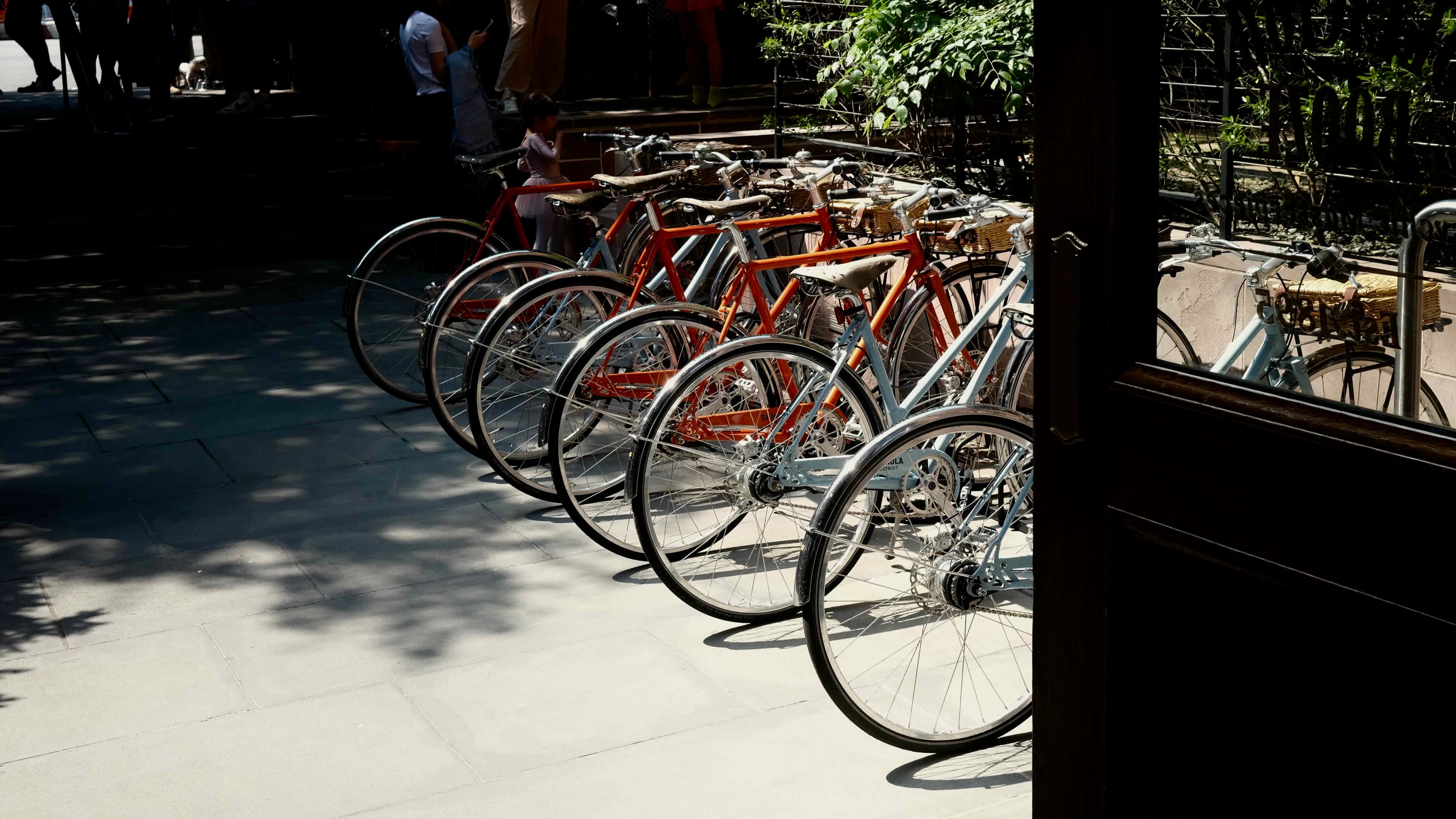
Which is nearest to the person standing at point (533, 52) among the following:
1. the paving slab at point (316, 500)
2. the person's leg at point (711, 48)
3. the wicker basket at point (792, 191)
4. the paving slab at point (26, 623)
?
the person's leg at point (711, 48)

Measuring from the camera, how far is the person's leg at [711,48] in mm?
10961

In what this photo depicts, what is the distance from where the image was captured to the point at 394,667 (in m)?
4.09

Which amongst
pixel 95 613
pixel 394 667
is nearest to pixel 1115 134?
pixel 394 667

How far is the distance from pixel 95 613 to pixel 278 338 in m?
3.91

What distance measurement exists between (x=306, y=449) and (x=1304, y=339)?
15.9 ft

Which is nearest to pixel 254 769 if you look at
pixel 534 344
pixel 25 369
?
pixel 534 344

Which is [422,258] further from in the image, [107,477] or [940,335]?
[940,335]

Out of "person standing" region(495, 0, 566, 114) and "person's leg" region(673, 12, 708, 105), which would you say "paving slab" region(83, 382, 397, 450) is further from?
"person's leg" region(673, 12, 708, 105)

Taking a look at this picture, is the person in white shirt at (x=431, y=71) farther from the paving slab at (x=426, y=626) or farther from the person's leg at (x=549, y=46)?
the paving slab at (x=426, y=626)

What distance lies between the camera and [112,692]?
3980 millimetres

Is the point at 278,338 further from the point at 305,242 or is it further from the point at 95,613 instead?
the point at 95,613

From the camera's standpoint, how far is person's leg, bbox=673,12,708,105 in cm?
1116

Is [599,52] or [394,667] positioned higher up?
[599,52]

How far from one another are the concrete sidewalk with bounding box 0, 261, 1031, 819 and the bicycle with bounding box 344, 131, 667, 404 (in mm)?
441
